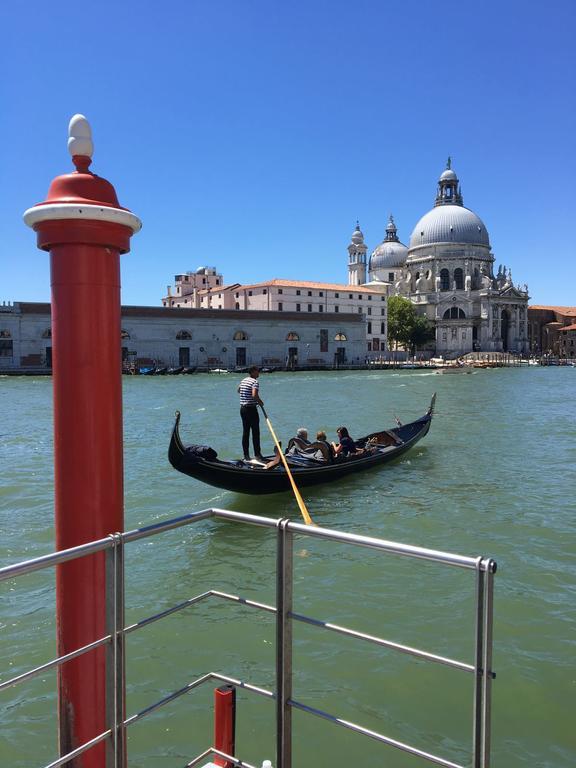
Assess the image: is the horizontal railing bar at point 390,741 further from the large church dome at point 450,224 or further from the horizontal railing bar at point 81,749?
the large church dome at point 450,224

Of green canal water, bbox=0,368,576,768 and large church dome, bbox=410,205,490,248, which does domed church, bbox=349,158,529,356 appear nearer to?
large church dome, bbox=410,205,490,248

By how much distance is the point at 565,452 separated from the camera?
12.4 m

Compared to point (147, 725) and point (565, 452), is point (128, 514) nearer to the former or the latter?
point (147, 725)

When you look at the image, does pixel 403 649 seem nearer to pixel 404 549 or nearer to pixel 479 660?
pixel 479 660

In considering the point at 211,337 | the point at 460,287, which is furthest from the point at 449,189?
the point at 211,337

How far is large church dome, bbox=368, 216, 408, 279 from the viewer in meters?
77.1

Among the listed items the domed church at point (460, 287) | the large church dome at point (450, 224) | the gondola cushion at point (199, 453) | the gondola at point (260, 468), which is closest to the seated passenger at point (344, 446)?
the gondola at point (260, 468)

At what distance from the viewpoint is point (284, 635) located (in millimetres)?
1906

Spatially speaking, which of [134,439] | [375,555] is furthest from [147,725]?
[134,439]

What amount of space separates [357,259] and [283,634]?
253 ft

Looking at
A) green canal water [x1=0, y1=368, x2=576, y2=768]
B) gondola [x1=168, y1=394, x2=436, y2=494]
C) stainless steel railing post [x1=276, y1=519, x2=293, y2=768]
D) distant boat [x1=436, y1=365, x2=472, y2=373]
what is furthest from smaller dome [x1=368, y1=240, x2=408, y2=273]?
stainless steel railing post [x1=276, y1=519, x2=293, y2=768]

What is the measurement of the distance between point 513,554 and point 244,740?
371 centimetres

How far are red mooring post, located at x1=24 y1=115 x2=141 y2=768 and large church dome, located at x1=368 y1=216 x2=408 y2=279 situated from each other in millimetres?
75850

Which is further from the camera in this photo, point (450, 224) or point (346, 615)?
point (450, 224)
